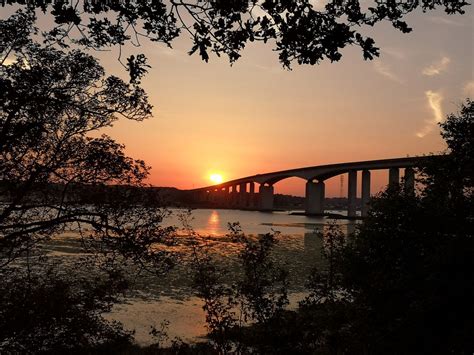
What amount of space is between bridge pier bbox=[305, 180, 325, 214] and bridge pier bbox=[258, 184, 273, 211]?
23407 mm

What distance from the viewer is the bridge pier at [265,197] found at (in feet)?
488

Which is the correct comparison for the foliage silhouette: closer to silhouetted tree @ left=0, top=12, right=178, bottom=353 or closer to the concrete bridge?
silhouetted tree @ left=0, top=12, right=178, bottom=353

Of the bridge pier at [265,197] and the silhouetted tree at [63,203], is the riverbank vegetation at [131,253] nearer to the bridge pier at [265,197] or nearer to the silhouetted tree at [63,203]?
the silhouetted tree at [63,203]

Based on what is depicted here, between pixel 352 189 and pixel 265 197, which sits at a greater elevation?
pixel 352 189

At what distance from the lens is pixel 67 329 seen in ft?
30.6

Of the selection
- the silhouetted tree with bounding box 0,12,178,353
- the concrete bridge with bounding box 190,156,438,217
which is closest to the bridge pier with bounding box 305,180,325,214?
the concrete bridge with bounding box 190,156,438,217

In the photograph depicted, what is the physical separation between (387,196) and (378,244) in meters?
2.34

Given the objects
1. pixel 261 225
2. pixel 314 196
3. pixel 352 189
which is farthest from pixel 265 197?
pixel 261 225

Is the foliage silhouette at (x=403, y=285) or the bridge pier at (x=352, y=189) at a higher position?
the bridge pier at (x=352, y=189)

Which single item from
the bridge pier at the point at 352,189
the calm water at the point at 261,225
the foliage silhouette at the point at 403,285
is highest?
the bridge pier at the point at 352,189

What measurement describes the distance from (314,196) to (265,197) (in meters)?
33.0

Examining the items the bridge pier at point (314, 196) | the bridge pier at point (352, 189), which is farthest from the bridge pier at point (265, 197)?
the bridge pier at point (352, 189)

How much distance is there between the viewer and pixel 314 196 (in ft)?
404

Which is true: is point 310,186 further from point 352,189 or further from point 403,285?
point 403,285
